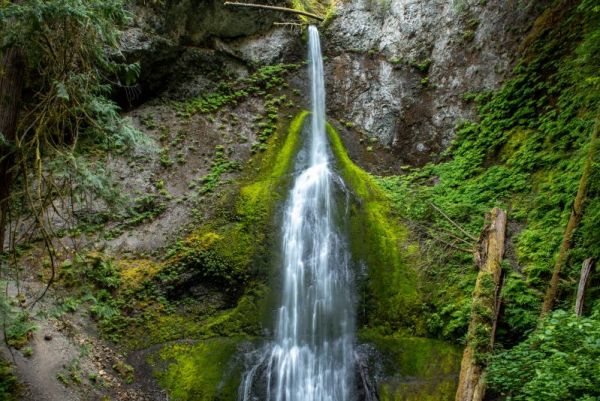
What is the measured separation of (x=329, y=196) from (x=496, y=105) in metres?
5.41

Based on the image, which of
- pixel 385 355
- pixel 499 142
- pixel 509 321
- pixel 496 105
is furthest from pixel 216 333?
pixel 496 105

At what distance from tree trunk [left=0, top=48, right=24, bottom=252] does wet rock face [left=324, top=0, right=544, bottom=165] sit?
Answer: 1089cm

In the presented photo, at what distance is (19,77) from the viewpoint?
535 centimetres

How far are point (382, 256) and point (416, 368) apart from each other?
2763 mm

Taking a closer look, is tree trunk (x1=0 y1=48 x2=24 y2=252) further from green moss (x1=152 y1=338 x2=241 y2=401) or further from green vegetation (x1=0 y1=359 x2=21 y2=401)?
green moss (x1=152 y1=338 x2=241 y2=401)

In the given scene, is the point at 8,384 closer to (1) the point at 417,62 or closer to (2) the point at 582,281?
(2) the point at 582,281

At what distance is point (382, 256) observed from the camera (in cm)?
1003

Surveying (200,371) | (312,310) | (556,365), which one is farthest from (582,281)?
(200,371)

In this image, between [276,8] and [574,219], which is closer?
[574,219]

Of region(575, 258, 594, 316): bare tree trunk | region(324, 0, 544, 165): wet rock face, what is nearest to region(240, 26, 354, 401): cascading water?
region(324, 0, 544, 165): wet rock face

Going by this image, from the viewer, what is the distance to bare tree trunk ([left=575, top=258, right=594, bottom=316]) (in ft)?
19.1

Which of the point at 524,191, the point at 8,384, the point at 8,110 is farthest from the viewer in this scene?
the point at 524,191

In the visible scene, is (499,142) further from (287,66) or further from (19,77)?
(19,77)

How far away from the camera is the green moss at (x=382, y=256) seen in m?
9.02
